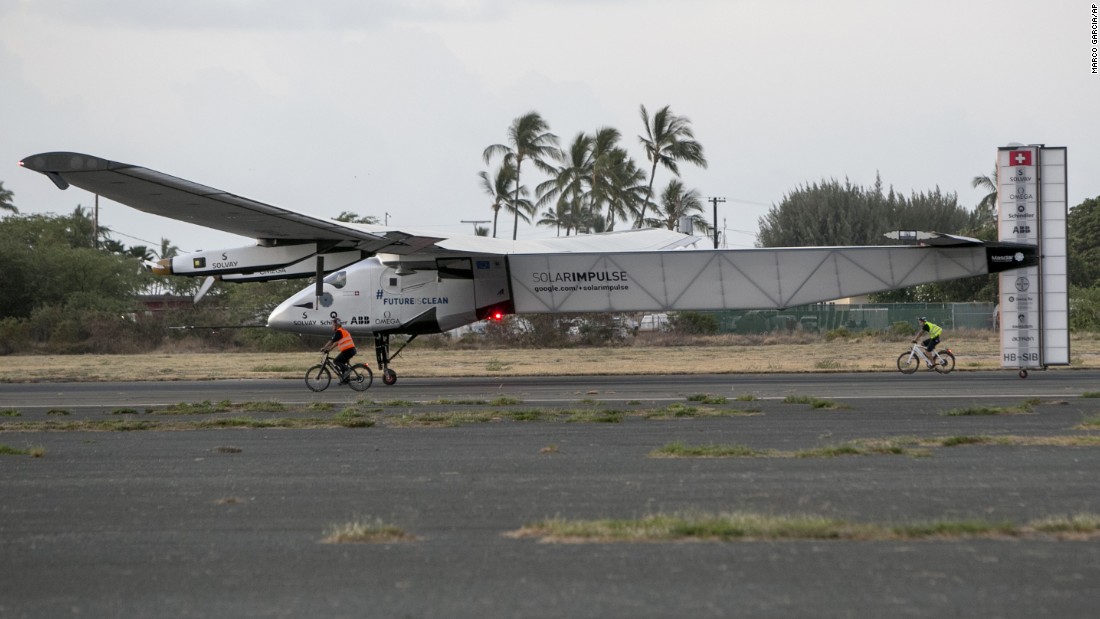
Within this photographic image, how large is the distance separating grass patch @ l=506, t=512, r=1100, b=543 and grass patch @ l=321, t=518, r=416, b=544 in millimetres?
774

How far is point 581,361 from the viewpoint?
40.0m

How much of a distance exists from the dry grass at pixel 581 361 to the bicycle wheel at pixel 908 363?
1149 mm

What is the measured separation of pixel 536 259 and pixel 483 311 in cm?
190

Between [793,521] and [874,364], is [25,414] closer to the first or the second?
[793,521]

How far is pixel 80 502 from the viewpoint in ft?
32.3

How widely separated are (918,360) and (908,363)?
1.67 feet

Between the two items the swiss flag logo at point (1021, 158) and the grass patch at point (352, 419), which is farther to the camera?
the swiss flag logo at point (1021, 158)

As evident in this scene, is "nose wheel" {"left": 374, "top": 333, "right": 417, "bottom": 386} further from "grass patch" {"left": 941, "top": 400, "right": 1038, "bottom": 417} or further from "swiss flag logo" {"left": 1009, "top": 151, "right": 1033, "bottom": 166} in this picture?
"swiss flag logo" {"left": 1009, "top": 151, "right": 1033, "bottom": 166}

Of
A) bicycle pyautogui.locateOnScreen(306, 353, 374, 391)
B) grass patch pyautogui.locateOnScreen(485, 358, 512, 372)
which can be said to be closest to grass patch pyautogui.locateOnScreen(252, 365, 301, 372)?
grass patch pyautogui.locateOnScreen(485, 358, 512, 372)

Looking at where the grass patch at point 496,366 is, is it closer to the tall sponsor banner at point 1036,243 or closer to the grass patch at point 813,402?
the tall sponsor banner at point 1036,243

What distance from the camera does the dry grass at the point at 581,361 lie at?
33344mm

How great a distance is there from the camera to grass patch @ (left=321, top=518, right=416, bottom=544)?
7.86 m

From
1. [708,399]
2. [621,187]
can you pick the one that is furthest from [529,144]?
[708,399]

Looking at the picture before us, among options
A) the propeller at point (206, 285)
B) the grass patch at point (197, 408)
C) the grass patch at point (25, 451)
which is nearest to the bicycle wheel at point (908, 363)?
the grass patch at point (197, 408)
